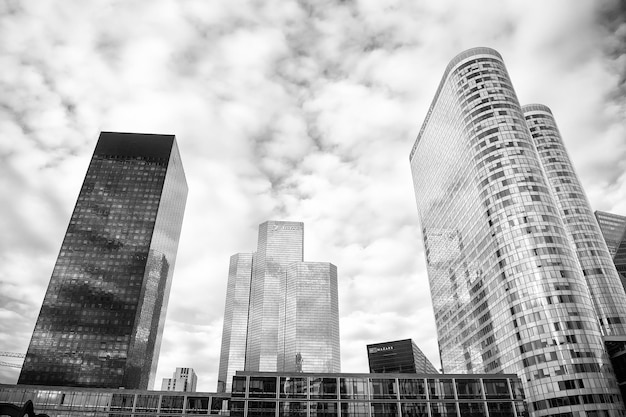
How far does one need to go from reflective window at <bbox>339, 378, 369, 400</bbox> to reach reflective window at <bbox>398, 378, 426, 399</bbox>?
867 centimetres

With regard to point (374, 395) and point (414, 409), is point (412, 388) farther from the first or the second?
point (374, 395)

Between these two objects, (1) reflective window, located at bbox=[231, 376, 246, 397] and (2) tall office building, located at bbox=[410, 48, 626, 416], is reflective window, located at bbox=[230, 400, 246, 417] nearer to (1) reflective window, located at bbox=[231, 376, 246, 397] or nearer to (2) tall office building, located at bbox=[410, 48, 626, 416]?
(1) reflective window, located at bbox=[231, 376, 246, 397]

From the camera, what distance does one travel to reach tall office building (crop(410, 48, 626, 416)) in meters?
106

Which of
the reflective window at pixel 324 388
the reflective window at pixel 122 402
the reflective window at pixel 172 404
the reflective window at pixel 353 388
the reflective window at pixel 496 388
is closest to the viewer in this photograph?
the reflective window at pixel 324 388

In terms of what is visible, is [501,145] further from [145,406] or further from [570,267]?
[145,406]

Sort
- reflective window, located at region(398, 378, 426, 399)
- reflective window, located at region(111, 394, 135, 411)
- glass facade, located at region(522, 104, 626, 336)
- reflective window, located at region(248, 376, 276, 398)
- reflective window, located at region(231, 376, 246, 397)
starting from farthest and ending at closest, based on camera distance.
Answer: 1. glass facade, located at region(522, 104, 626, 336)
2. reflective window, located at region(111, 394, 135, 411)
3. reflective window, located at region(398, 378, 426, 399)
4. reflective window, located at region(248, 376, 276, 398)
5. reflective window, located at region(231, 376, 246, 397)

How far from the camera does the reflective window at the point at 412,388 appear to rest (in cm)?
10712

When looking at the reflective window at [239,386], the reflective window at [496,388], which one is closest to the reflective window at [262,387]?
the reflective window at [239,386]

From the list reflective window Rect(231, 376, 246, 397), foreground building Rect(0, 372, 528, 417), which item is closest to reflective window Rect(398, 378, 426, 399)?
foreground building Rect(0, 372, 528, 417)

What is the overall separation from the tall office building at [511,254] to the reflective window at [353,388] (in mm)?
39829

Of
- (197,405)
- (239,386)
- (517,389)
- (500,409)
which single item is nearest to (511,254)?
(517,389)

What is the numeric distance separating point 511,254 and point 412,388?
152ft

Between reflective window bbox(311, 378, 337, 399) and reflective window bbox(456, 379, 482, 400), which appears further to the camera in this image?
reflective window bbox(456, 379, 482, 400)

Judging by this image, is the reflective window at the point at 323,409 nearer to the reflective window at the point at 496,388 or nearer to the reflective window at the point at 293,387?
the reflective window at the point at 293,387
